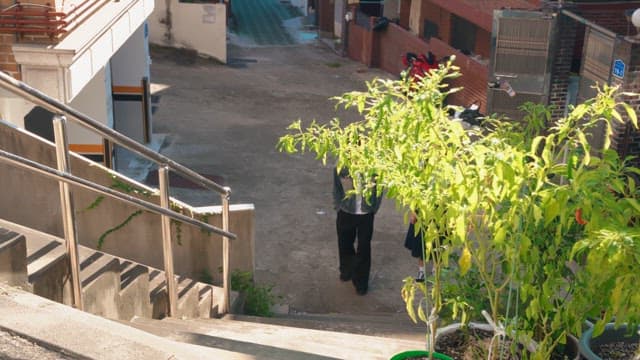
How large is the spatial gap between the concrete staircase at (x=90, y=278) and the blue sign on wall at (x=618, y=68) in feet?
21.7

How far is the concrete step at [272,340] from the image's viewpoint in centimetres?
457

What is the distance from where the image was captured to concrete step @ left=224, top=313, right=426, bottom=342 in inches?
256

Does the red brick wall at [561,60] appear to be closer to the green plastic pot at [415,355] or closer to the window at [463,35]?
the window at [463,35]

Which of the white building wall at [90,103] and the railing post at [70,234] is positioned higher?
the railing post at [70,234]

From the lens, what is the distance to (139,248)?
22.6ft

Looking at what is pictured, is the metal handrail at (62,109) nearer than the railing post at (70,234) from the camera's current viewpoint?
Yes

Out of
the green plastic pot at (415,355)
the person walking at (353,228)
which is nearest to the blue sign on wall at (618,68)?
the person walking at (353,228)

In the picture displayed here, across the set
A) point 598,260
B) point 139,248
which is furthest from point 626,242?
point 139,248

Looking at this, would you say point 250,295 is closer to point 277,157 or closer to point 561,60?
point 277,157

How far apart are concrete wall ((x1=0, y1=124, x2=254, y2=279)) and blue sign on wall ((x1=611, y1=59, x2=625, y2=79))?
542cm

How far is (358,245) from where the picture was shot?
840cm

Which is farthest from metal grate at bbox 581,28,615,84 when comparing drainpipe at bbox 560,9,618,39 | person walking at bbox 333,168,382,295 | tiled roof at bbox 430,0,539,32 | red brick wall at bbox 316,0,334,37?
red brick wall at bbox 316,0,334,37

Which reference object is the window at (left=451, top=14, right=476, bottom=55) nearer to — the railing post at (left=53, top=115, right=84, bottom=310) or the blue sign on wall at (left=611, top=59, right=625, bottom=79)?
the blue sign on wall at (left=611, top=59, right=625, bottom=79)

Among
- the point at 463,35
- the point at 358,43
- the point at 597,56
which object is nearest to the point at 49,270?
the point at 597,56
